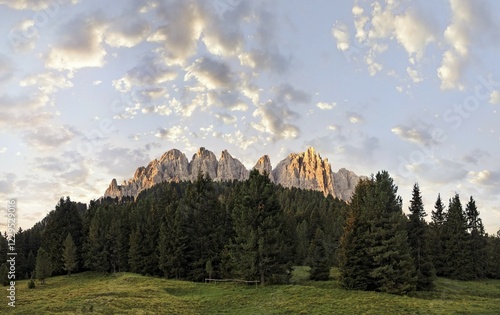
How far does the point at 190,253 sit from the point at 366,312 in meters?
35.9

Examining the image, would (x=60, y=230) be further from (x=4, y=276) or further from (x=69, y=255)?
(x=4, y=276)

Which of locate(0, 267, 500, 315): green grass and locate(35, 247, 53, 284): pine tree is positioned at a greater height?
locate(35, 247, 53, 284): pine tree

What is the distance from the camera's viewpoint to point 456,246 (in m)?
75.5

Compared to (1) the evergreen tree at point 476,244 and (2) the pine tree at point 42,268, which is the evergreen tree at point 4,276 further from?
(1) the evergreen tree at point 476,244

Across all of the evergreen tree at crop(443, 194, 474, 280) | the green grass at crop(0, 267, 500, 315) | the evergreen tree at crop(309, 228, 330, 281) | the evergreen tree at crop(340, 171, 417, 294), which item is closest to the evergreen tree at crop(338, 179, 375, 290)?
the evergreen tree at crop(340, 171, 417, 294)

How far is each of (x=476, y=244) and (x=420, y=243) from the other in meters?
35.1

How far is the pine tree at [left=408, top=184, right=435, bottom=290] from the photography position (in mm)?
48219

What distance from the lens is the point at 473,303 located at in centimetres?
3181

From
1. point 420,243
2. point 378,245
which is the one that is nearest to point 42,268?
point 378,245

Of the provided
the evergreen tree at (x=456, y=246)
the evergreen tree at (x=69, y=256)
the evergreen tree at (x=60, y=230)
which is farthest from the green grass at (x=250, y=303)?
the evergreen tree at (x=60, y=230)

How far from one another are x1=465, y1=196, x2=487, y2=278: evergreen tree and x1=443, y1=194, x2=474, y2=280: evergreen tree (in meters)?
1.54

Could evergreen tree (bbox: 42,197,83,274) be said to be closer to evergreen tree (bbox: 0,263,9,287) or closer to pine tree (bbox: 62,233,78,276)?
pine tree (bbox: 62,233,78,276)

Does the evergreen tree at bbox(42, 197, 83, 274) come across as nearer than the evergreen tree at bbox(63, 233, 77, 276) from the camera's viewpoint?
No

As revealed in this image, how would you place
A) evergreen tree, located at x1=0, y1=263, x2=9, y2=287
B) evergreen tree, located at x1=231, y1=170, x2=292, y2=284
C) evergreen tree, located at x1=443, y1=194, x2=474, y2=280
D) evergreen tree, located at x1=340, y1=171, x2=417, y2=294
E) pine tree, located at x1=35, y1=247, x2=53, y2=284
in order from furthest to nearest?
evergreen tree, located at x1=443, y1=194, x2=474, y2=280 → evergreen tree, located at x1=0, y1=263, x2=9, y2=287 → pine tree, located at x1=35, y1=247, x2=53, y2=284 → evergreen tree, located at x1=231, y1=170, x2=292, y2=284 → evergreen tree, located at x1=340, y1=171, x2=417, y2=294
